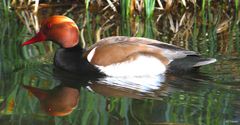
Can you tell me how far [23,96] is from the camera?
575cm

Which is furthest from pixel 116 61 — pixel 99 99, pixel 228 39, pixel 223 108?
pixel 228 39

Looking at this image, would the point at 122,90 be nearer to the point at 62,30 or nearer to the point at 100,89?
the point at 100,89

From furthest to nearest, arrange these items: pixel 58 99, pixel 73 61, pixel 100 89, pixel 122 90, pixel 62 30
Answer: pixel 62 30
pixel 73 61
pixel 100 89
pixel 122 90
pixel 58 99

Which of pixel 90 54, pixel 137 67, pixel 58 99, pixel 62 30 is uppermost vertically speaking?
pixel 62 30

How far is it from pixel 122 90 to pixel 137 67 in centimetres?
58

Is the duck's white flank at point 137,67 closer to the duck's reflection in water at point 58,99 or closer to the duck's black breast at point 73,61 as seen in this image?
the duck's black breast at point 73,61

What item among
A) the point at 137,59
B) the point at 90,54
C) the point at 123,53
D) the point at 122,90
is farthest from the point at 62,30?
the point at 122,90

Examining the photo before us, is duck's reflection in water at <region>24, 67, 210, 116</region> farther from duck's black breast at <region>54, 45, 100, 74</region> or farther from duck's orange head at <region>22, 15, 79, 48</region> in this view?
duck's orange head at <region>22, 15, 79, 48</region>

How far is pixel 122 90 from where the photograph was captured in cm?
589

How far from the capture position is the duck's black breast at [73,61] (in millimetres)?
6480

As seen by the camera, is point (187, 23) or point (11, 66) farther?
point (187, 23)

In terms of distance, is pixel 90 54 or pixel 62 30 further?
pixel 62 30

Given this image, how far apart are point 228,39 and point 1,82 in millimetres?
2925

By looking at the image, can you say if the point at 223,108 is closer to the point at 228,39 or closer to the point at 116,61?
the point at 116,61
